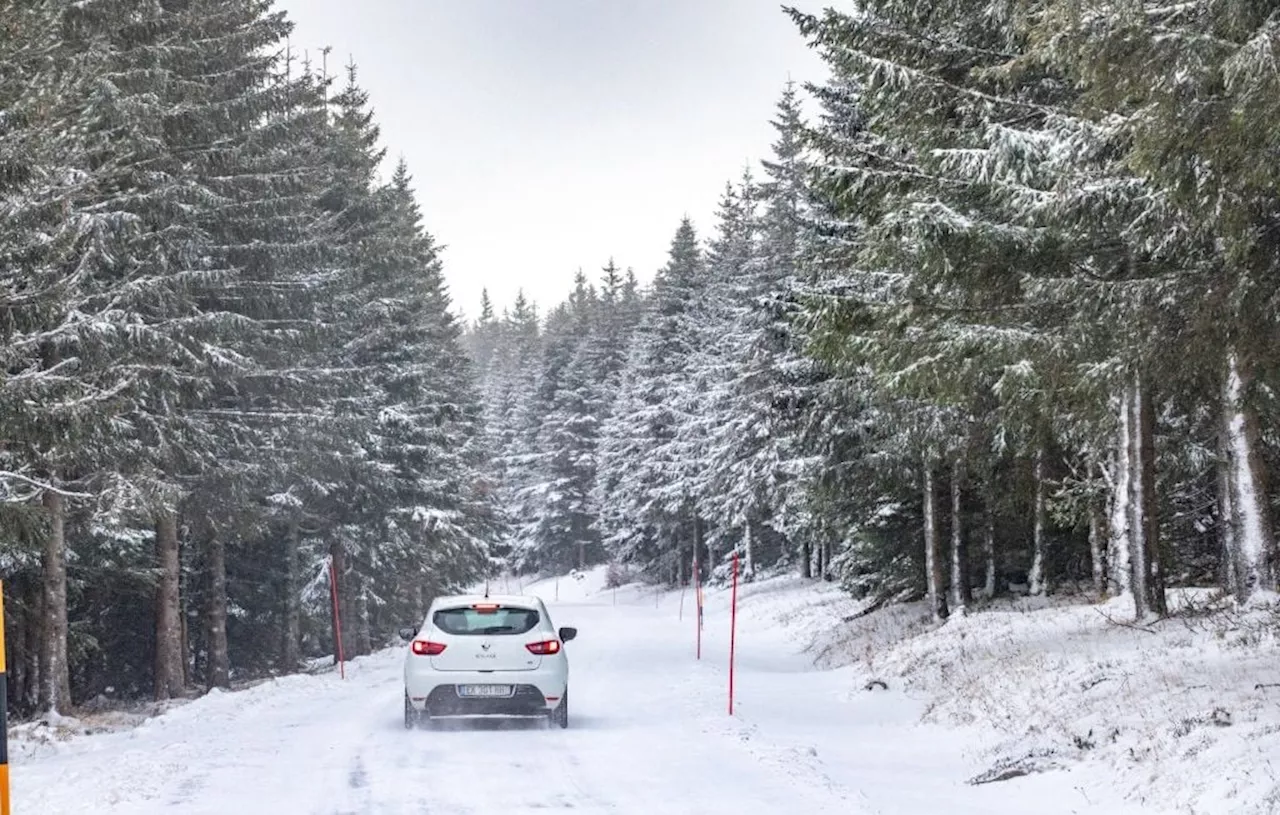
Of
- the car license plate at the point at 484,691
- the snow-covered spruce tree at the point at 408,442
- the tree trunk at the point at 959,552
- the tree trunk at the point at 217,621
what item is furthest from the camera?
the snow-covered spruce tree at the point at 408,442

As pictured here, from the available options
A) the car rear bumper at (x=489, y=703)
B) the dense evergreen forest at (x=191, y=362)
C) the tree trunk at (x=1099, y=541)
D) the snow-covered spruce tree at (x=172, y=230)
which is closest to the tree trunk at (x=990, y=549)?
the tree trunk at (x=1099, y=541)

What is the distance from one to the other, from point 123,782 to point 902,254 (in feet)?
30.2

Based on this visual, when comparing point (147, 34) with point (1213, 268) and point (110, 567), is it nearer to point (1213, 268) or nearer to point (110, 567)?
point (110, 567)

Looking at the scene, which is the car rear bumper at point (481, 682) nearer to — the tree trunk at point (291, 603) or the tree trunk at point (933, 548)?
the tree trunk at point (933, 548)

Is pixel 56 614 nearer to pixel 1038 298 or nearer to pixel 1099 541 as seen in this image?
pixel 1038 298

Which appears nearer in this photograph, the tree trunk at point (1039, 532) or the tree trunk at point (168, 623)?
the tree trunk at point (1039, 532)

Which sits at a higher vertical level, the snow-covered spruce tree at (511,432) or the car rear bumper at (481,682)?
the snow-covered spruce tree at (511,432)

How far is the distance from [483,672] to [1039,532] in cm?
1222

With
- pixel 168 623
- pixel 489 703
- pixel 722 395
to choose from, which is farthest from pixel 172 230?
pixel 722 395

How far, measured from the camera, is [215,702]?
651 inches

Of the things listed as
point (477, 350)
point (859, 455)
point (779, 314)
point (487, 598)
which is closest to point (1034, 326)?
point (487, 598)

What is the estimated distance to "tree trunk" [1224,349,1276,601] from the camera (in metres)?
12.2

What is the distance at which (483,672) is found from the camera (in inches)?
514

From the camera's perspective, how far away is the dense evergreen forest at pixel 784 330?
9641 mm
